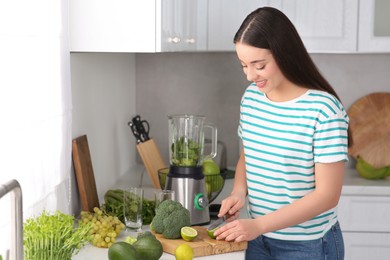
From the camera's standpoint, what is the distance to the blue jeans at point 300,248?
7.16ft

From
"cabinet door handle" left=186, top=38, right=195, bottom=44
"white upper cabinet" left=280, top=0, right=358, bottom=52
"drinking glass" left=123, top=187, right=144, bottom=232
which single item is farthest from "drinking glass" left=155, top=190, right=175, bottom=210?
"white upper cabinet" left=280, top=0, right=358, bottom=52

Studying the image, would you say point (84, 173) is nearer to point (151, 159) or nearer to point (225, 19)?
point (151, 159)

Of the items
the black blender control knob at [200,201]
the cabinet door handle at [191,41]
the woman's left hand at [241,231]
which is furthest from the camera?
the cabinet door handle at [191,41]

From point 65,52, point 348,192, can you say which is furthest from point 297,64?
A: point 348,192

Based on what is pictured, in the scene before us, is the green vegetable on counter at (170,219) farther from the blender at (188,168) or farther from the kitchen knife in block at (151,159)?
the kitchen knife in block at (151,159)

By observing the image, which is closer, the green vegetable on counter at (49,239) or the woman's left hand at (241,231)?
the green vegetable on counter at (49,239)

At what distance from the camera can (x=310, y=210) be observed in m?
2.06

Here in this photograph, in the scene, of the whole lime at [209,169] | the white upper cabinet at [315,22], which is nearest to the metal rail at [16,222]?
the whole lime at [209,169]

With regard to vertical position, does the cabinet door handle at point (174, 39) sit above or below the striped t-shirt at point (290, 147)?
above

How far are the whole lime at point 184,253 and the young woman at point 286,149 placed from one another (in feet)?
0.56

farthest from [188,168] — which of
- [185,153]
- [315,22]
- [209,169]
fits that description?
[315,22]

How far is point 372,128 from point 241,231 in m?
1.70

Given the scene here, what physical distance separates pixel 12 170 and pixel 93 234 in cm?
49

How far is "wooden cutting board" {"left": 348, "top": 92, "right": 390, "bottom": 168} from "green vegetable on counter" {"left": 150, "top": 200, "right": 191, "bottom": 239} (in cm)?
155
